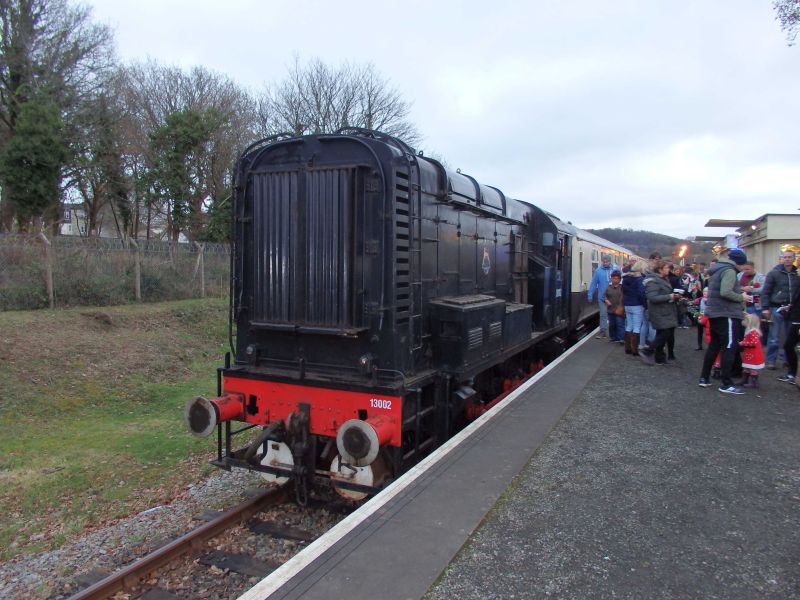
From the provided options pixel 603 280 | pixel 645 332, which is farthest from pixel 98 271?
pixel 645 332

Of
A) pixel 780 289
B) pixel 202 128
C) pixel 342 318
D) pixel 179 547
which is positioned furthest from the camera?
pixel 202 128

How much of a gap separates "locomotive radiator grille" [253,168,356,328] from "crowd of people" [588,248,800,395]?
4.93 metres

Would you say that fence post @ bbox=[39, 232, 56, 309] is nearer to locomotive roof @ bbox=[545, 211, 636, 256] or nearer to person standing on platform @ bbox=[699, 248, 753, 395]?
locomotive roof @ bbox=[545, 211, 636, 256]

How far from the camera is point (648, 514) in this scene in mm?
3693

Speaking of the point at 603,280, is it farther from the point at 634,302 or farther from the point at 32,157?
the point at 32,157

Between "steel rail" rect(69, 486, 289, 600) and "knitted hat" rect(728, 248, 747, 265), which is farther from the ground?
"knitted hat" rect(728, 248, 747, 265)

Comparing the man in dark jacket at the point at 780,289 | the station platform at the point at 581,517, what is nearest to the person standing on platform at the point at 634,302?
the man in dark jacket at the point at 780,289

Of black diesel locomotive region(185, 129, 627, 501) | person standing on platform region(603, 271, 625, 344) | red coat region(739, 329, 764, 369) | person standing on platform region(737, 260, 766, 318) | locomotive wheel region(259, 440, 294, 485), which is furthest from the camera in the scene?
person standing on platform region(603, 271, 625, 344)

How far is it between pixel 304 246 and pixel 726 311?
5.38 metres

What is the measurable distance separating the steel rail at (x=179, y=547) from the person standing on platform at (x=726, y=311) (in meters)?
Result: 5.68

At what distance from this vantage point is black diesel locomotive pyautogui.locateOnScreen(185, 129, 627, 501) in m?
4.66

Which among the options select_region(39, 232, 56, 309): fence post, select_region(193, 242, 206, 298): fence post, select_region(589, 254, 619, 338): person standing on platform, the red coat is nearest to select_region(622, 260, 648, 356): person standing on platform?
select_region(589, 254, 619, 338): person standing on platform

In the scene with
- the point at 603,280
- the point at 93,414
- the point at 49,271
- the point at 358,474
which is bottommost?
the point at 93,414

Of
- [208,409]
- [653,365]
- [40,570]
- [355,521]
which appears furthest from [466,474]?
[653,365]
